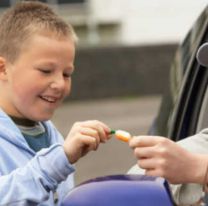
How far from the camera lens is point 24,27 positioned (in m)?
2.29

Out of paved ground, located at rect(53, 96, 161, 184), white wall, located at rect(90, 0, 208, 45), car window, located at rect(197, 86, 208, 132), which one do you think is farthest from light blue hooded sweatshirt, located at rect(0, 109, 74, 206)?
white wall, located at rect(90, 0, 208, 45)

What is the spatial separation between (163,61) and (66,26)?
17648 mm

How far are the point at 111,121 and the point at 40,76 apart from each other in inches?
536

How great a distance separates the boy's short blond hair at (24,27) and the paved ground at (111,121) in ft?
23.1

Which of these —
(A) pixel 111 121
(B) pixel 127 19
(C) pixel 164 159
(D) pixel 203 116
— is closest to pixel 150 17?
(B) pixel 127 19

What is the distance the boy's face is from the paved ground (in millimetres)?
7169

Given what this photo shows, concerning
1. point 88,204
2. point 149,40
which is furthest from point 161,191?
point 149,40

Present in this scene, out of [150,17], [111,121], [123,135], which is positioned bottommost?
[111,121]

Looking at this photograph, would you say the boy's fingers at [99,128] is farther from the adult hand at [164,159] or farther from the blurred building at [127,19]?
the blurred building at [127,19]

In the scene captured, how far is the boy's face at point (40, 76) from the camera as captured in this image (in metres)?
2.18

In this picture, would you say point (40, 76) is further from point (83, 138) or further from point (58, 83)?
point (83, 138)

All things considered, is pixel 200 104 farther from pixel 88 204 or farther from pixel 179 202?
pixel 88 204

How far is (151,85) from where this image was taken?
20.2 meters

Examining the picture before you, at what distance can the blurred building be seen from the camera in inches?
842
